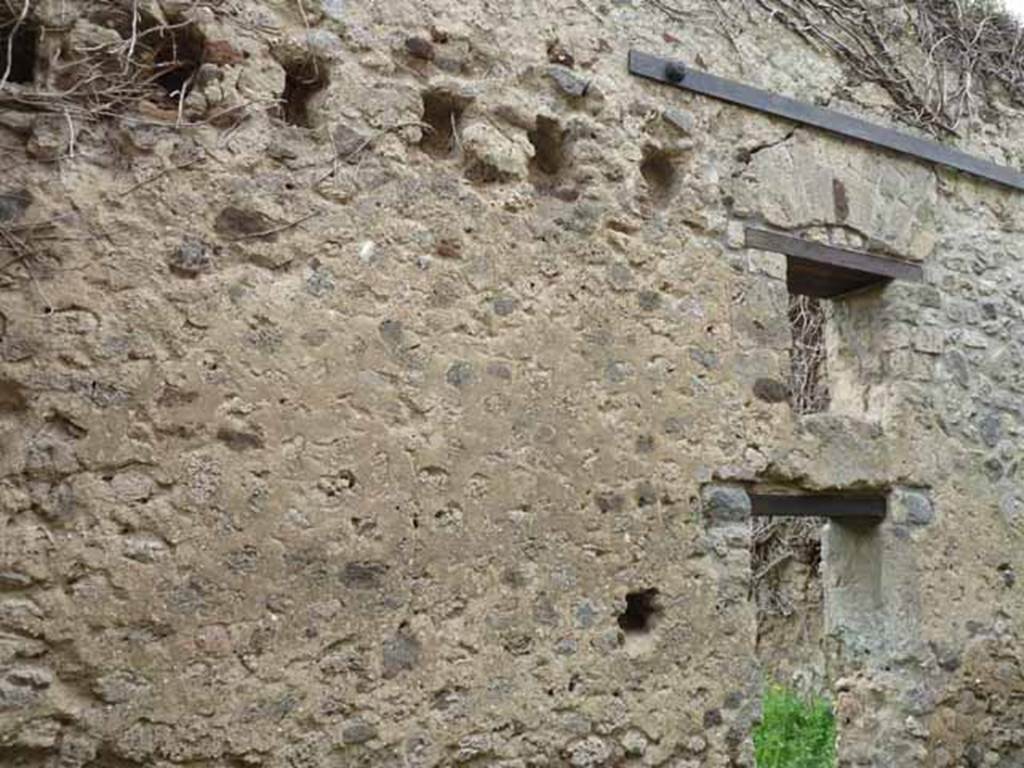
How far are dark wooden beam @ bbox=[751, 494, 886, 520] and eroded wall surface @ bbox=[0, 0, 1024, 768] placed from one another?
85 mm

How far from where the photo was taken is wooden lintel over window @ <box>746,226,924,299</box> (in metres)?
3.94

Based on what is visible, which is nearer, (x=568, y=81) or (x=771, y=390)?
(x=568, y=81)

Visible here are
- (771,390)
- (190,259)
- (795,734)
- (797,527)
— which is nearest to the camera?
(190,259)

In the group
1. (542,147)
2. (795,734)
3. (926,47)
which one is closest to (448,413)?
(542,147)

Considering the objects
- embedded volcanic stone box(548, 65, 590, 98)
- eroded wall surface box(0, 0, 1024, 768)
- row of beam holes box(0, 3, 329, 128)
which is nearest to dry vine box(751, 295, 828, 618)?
eroded wall surface box(0, 0, 1024, 768)

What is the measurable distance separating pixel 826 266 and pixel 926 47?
4.78 feet

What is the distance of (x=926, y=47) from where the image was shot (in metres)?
4.77

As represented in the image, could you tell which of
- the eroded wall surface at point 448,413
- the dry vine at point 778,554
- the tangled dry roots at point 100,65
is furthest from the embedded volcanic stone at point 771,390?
the dry vine at point 778,554


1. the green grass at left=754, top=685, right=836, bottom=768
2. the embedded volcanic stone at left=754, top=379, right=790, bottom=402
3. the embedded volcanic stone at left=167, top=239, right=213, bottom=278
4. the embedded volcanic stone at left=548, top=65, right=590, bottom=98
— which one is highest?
the embedded volcanic stone at left=548, top=65, right=590, bottom=98

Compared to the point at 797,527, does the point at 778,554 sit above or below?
below

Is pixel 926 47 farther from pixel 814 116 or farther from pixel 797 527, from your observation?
pixel 797 527

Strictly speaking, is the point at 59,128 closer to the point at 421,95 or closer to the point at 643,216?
the point at 421,95

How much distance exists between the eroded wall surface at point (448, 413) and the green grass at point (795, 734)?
1840 mm

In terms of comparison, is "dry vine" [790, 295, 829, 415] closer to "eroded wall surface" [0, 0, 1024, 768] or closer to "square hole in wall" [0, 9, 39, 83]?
"eroded wall surface" [0, 0, 1024, 768]
